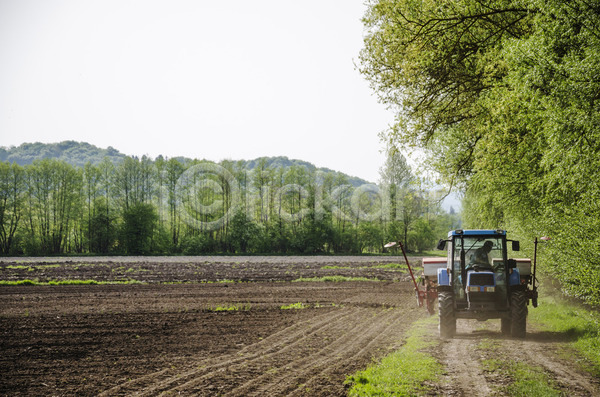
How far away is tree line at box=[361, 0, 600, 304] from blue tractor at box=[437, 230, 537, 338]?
1.35m

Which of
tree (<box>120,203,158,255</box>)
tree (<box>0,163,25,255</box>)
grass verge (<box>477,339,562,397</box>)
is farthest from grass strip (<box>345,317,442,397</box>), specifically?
tree (<box>0,163,25,255</box>)

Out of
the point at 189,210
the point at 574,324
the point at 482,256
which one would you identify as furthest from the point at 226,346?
the point at 189,210

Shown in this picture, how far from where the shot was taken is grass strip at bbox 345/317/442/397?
782 centimetres

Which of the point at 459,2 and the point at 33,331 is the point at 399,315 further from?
the point at 33,331

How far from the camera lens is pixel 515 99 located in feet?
40.2

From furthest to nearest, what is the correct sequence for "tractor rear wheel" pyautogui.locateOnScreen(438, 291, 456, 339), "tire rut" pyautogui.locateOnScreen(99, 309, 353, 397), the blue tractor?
"tractor rear wheel" pyautogui.locateOnScreen(438, 291, 456, 339) < the blue tractor < "tire rut" pyautogui.locateOnScreen(99, 309, 353, 397)

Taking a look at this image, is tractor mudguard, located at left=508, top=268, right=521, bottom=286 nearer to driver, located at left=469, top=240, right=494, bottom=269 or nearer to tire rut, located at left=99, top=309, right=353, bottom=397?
driver, located at left=469, top=240, right=494, bottom=269

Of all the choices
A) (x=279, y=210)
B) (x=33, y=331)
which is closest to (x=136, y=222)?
(x=279, y=210)

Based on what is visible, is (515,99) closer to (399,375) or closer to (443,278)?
(443,278)

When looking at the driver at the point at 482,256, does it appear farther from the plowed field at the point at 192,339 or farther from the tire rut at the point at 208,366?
the tire rut at the point at 208,366

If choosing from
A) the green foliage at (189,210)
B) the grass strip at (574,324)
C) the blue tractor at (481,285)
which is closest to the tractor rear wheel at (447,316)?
the blue tractor at (481,285)

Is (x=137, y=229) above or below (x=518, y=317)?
above

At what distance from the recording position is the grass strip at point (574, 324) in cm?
1006

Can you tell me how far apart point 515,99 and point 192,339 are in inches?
426
